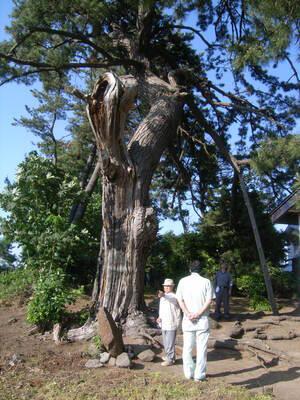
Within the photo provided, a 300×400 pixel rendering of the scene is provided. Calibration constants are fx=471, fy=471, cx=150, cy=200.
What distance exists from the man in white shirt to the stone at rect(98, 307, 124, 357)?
148cm

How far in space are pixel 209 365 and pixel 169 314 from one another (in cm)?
113

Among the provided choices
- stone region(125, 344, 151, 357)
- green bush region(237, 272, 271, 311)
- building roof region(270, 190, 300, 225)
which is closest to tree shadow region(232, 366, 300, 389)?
stone region(125, 344, 151, 357)

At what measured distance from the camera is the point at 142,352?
8086mm

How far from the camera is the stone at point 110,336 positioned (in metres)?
7.73

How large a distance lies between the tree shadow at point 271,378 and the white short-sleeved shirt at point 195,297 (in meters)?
1.03

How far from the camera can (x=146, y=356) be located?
26.1 feet

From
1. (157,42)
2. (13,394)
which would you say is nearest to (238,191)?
(157,42)

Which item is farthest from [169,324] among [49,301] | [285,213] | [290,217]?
[290,217]

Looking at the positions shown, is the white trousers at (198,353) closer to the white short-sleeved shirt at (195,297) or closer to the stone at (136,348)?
the white short-sleeved shirt at (195,297)

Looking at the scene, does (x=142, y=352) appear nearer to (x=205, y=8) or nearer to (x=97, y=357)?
(x=97, y=357)

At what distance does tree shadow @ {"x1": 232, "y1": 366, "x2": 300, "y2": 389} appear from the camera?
677cm

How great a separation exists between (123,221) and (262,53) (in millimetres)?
4324

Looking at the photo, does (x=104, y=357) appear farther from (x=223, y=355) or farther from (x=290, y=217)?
(x=290, y=217)

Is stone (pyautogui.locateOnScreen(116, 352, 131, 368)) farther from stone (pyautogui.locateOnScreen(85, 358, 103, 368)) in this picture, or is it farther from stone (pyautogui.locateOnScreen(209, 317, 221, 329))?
stone (pyautogui.locateOnScreen(209, 317, 221, 329))
